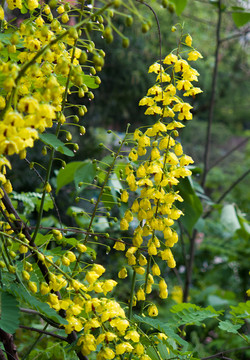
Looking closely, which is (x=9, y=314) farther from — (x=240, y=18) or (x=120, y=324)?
(x=240, y=18)

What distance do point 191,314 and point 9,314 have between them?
457 mm

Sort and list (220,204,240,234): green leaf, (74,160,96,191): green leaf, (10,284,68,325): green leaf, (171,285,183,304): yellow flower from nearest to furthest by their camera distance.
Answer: (10,284,68,325): green leaf → (74,160,96,191): green leaf → (220,204,240,234): green leaf → (171,285,183,304): yellow flower

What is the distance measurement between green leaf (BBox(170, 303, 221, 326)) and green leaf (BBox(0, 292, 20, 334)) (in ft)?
1.38

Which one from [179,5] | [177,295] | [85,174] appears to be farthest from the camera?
[177,295]

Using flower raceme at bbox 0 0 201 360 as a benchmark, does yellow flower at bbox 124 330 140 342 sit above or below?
below

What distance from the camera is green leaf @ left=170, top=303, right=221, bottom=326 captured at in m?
0.97

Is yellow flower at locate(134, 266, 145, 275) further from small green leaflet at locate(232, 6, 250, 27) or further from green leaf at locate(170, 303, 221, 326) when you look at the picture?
small green leaflet at locate(232, 6, 250, 27)

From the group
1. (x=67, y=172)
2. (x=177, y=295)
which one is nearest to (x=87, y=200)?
(x=67, y=172)

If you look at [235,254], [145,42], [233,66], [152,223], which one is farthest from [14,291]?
[233,66]

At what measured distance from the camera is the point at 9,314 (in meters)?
0.72

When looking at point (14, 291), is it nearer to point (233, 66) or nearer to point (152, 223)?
point (152, 223)

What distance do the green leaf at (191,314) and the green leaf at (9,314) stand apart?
1.38 feet

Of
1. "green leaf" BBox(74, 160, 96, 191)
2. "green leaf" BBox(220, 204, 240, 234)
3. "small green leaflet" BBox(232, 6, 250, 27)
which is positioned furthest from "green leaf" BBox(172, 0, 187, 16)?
"green leaf" BBox(220, 204, 240, 234)

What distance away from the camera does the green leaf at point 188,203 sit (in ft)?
3.95
